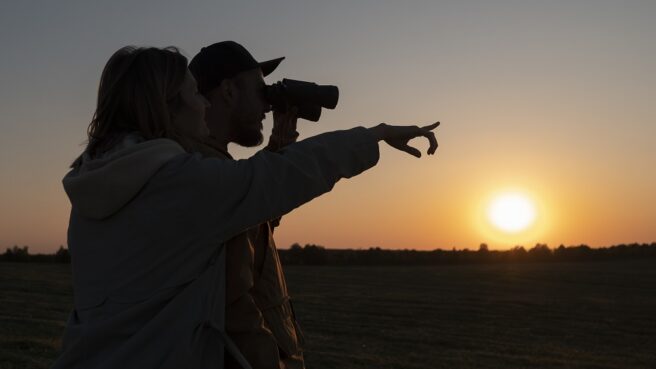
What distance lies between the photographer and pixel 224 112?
83.0 inches

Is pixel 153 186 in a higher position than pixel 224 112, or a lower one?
lower

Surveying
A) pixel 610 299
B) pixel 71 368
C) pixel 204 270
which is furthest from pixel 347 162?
pixel 610 299

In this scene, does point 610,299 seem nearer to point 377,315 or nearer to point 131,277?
point 377,315

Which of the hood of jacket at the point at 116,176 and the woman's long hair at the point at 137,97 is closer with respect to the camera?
the hood of jacket at the point at 116,176

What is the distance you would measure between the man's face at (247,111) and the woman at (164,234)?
1.56 ft

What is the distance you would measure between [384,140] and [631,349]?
9192 millimetres

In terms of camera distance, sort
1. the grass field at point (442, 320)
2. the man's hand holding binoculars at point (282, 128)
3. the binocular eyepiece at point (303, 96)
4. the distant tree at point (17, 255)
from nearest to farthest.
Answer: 1. the binocular eyepiece at point (303, 96)
2. the man's hand holding binoculars at point (282, 128)
3. the grass field at point (442, 320)
4. the distant tree at point (17, 255)

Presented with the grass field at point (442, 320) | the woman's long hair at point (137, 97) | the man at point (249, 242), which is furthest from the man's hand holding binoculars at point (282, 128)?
the grass field at point (442, 320)

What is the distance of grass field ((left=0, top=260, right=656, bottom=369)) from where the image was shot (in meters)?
8.34

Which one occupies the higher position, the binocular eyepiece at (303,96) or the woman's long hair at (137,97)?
the binocular eyepiece at (303,96)

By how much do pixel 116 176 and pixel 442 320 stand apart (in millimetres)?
11231

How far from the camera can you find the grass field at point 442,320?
8336 mm

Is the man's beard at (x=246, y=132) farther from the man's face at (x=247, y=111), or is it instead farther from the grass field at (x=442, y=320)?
the grass field at (x=442, y=320)

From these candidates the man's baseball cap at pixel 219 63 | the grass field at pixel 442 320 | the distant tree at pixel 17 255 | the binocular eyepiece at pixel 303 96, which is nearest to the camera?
the man's baseball cap at pixel 219 63
